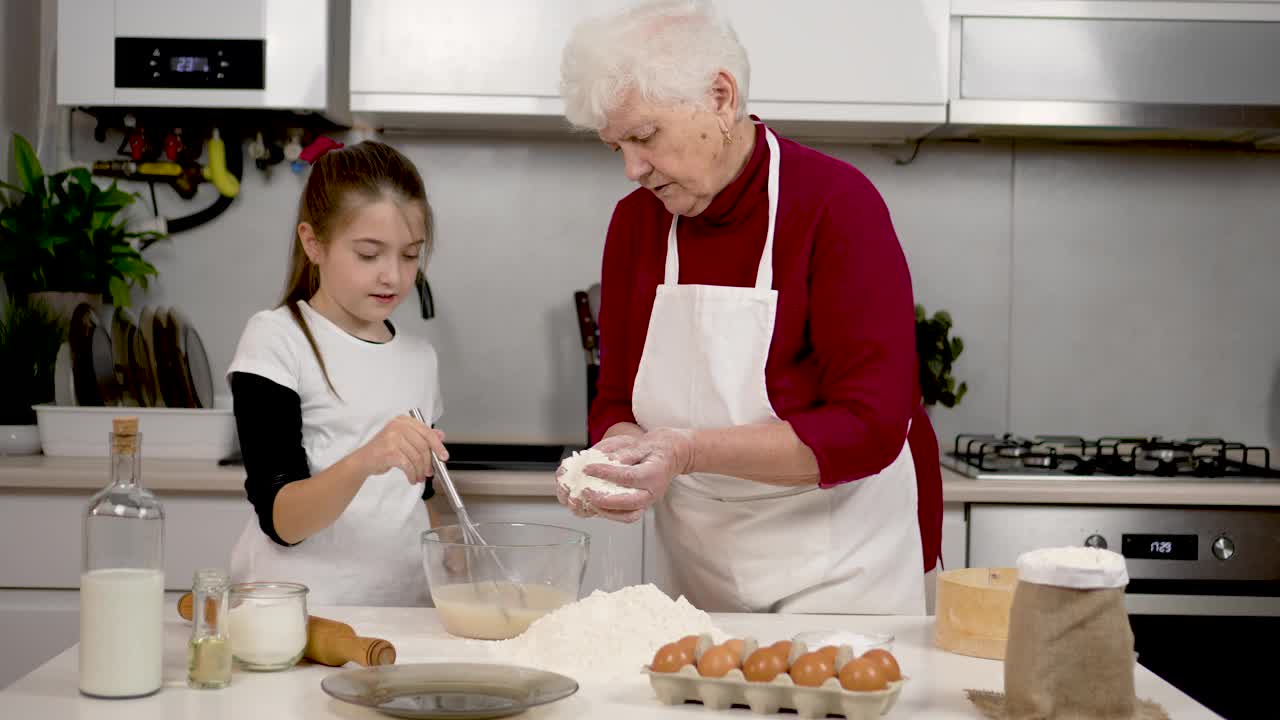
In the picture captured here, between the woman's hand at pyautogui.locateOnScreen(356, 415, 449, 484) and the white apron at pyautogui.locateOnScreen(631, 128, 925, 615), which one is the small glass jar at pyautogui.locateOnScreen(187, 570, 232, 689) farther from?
the white apron at pyautogui.locateOnScreen(631, 128, 925, 615)

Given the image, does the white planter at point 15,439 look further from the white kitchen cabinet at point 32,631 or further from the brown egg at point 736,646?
the brown egg at point 736,646

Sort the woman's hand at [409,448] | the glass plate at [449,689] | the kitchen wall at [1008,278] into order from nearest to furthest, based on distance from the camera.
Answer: the glass plate at [449,689], the woman's hand at [409,448], the kitchen wall at [1008,278]

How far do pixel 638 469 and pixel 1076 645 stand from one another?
18.5 inches

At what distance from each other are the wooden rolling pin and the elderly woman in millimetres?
272

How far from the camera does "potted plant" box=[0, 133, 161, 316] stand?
2408 mm

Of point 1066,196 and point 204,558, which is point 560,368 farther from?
point 1066,196

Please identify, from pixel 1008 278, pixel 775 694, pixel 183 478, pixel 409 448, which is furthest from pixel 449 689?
pixel 1008 278

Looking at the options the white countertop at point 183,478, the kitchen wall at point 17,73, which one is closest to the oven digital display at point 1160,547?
the white countertop at point 183,478

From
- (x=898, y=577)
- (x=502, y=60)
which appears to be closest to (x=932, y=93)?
(x=502, y=60)

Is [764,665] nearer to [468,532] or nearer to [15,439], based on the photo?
[468,532]

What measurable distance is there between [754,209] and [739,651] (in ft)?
2.22

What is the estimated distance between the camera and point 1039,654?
3.20 feet

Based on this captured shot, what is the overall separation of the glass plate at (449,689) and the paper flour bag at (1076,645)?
0.36 meters

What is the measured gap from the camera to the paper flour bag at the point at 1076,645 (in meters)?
0.96
